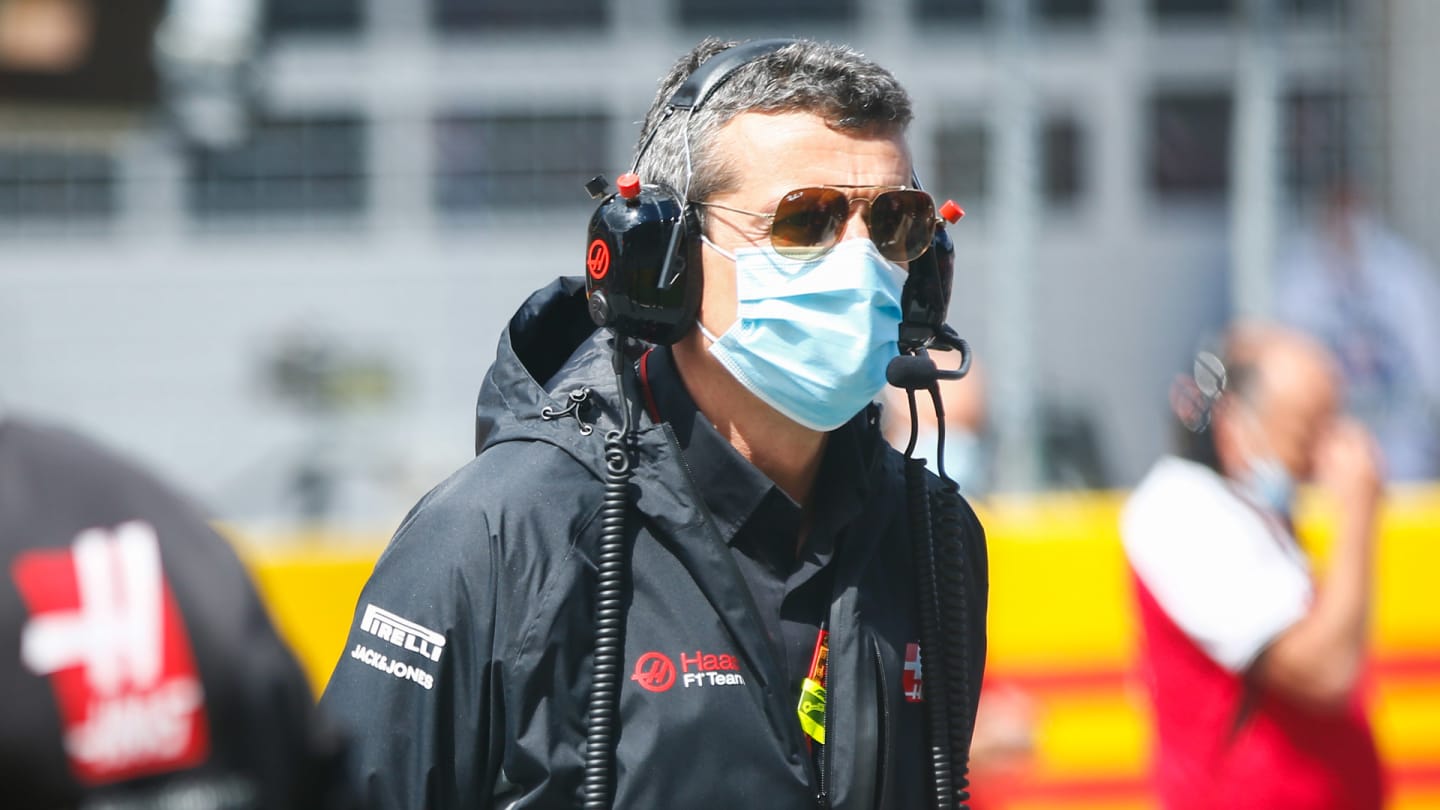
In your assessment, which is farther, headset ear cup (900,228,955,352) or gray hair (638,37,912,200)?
headset ear cup (900,228,955,352)

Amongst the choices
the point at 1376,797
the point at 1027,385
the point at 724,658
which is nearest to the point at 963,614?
the point at 724,658

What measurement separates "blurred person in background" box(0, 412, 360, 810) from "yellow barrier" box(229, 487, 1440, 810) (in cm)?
517

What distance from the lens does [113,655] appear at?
118cm

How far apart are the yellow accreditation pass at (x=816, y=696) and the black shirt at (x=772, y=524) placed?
0.01 metres

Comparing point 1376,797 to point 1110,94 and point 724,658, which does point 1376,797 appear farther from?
point 1110,94

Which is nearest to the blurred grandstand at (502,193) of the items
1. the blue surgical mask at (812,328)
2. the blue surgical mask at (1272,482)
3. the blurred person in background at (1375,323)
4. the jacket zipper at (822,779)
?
the blurred person in background at (1375,323)

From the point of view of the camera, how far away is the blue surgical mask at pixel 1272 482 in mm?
4121

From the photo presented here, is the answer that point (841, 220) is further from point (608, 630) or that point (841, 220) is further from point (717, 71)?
point (608, 630)

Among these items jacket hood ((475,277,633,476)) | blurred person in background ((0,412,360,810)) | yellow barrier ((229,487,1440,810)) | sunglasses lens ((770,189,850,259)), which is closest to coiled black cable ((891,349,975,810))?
sunglasses lens ((770,189,850,259))

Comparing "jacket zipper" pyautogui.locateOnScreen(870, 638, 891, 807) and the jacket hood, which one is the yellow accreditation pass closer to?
"jacket zipper" pyautogui.locateOnScreen(870, 638, 891, 807)

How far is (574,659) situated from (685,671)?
0.15 metres

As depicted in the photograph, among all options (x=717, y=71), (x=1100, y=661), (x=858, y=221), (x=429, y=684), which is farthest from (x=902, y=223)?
(x=1100, y=661)

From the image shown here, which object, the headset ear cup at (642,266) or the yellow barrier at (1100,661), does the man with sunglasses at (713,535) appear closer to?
the headset ear cup at (642,266)

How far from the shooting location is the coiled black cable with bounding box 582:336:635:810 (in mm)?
2088
